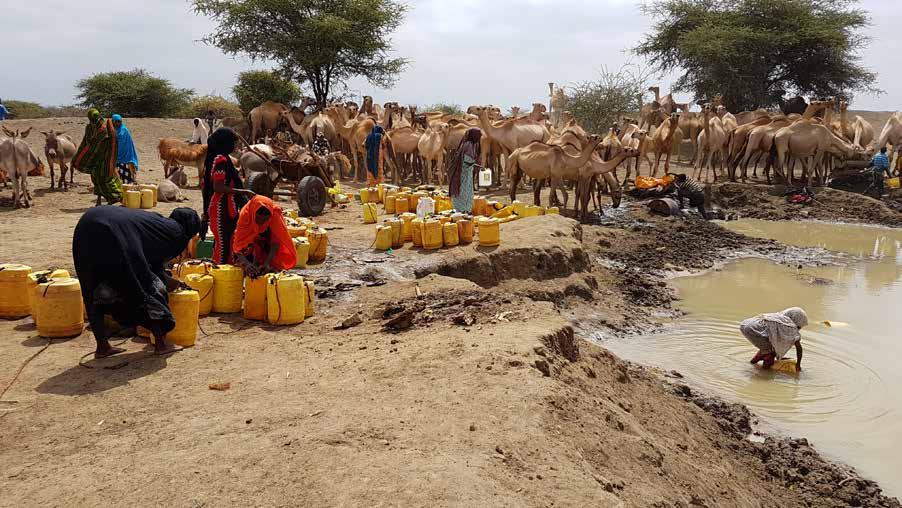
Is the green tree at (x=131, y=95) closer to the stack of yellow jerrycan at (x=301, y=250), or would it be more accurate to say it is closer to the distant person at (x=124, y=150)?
the distant person at (x=124, y=150)

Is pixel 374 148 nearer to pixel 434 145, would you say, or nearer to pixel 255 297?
pixel 434 145

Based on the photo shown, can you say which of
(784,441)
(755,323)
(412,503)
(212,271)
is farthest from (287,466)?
(755,323)

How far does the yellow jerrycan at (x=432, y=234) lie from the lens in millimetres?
10250

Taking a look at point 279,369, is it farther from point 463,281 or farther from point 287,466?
point 463,281

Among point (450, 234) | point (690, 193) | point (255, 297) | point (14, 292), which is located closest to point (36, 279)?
point (14, 292)

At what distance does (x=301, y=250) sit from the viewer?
899 cm

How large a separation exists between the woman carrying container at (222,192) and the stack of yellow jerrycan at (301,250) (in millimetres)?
1123

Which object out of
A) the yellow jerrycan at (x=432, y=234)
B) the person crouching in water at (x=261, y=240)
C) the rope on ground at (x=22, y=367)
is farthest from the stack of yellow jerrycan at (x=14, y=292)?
the yellow jerrycan at (x=432, y=234)

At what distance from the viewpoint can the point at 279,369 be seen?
19.1 feet

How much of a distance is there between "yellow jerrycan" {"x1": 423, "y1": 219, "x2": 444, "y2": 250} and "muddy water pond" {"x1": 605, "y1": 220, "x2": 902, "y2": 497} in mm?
2853

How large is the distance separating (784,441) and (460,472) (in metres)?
3.92

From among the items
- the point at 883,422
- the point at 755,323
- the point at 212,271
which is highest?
the point at 212,271

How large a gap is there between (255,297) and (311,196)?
5.97m

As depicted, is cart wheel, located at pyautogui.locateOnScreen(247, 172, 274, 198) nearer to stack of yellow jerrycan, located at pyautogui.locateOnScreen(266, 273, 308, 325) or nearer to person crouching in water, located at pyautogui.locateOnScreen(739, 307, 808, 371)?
stack of yellow jerrycan, located at pyautogui.locateOnScreen(266, 273, 308, 325)
